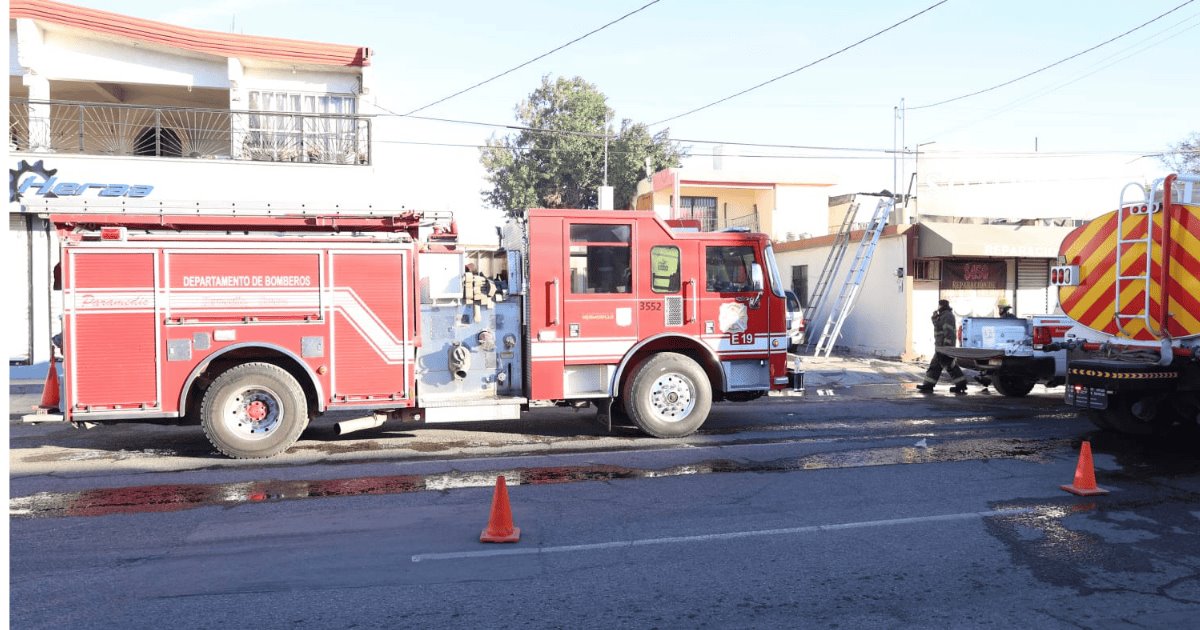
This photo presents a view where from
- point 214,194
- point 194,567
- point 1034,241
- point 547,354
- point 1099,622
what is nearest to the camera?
point 1099,622

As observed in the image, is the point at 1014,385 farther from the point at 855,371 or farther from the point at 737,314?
the point at 737,314

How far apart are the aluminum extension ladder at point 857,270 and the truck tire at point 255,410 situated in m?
14.6

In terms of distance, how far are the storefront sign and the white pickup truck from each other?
23.8ft

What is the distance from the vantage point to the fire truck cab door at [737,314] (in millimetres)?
10414

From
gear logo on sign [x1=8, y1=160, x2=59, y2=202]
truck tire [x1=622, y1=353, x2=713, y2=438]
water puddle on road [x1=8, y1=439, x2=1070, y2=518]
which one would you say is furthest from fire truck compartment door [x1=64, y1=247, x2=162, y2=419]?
gear logo on sign [x1=8, y1=160, x2=59, y2=202]

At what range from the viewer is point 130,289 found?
877 cm

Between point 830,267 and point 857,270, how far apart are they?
5.08 ft

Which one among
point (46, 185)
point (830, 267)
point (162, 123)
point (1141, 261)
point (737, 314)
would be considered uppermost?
point (162, 123)

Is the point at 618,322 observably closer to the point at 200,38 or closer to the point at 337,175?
the point at 337,175

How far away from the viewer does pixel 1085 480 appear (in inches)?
289

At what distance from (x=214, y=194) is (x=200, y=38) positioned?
3365 millimetres

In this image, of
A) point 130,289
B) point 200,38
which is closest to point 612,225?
point 130,289

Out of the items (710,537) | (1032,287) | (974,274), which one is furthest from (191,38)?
(1032,287)

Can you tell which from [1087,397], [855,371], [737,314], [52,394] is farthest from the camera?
[855,371]
